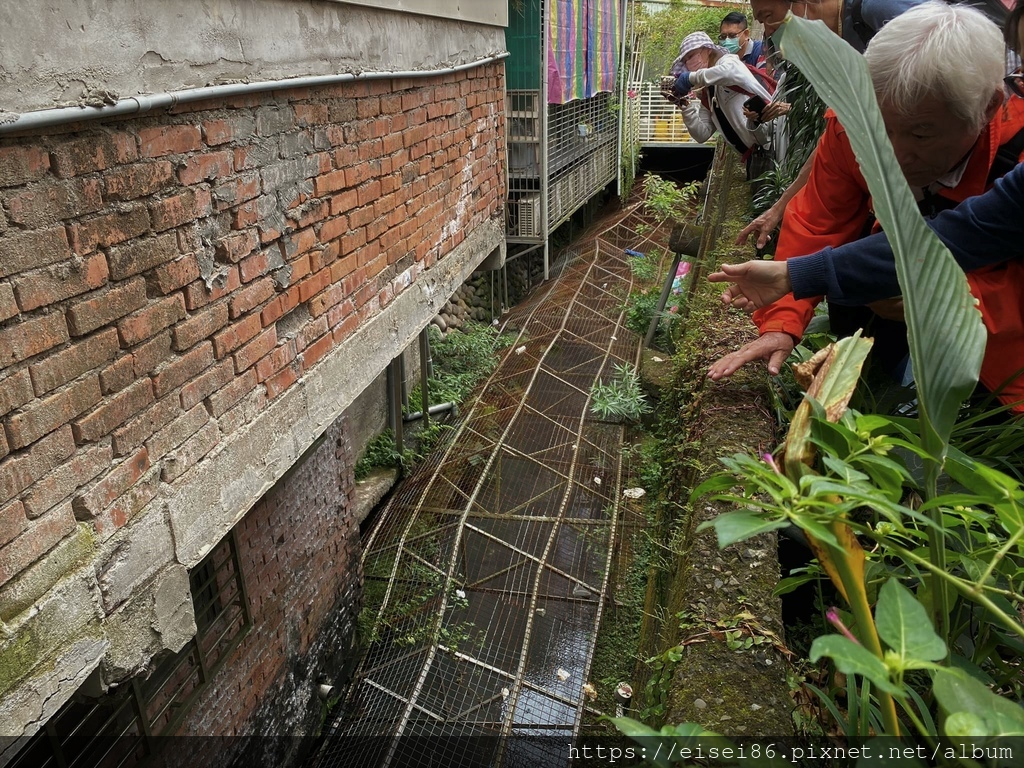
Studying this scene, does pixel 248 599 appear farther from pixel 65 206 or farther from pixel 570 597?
pixel 65 206

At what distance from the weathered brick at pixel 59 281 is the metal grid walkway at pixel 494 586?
11.1 ft

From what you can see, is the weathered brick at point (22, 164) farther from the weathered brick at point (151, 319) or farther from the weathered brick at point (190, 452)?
the weathered brick at point (190, 452)

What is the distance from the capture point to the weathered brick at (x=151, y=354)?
5.90 ft

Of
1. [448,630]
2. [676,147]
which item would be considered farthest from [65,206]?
[676,147]

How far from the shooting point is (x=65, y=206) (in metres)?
1.55

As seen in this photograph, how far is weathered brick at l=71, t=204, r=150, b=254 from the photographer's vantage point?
1.60m

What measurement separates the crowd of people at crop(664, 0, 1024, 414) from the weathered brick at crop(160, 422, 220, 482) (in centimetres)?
151

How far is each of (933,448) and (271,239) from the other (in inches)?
81.2

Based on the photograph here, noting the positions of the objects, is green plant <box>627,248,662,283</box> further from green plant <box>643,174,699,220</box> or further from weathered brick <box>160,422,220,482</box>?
weathered brick <box>160,422,220,482</box>

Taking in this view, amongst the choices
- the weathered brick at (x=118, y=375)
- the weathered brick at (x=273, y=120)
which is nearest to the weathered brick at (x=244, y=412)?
the weathered brick at (x=118, y=375)

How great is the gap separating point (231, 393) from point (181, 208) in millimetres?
579

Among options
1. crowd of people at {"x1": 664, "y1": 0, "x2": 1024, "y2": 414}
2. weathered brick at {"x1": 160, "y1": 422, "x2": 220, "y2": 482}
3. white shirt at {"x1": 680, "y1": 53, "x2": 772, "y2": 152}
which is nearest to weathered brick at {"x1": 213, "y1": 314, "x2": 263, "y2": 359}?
weathered brick at {"x1": 160, "y1": 422, "x2": 220, "y2": 482}

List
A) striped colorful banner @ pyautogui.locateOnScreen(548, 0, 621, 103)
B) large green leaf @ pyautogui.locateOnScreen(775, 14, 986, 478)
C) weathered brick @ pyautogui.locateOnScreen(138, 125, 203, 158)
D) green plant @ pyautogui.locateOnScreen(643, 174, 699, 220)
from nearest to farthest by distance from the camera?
large green leaf @ pyautogui.locateOnScreen(775, 14, 986, 478) < weathered brick @ pyautogui.locateOnScreen(138, 125, 203, 158) < green plant @ pyautogui.locateOnScreen(643, 174, 699, 220) < striped colorful banner @ pyautogui.locateOnScreen(548, 0, 621, 103)

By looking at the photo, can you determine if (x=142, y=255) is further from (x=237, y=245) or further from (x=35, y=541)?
(x=35, y=541)
